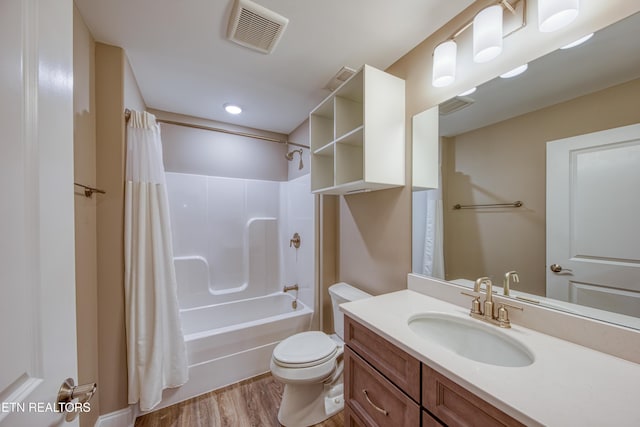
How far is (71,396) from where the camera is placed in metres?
0.52

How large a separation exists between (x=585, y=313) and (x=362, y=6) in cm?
161

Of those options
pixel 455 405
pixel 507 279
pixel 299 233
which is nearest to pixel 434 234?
pixel 507 279

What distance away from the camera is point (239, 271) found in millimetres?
2682

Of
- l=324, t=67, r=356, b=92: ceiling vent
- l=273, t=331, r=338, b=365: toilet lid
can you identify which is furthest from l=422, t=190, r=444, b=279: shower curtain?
l=324, t=67, r=356, b=92: ceiling vent

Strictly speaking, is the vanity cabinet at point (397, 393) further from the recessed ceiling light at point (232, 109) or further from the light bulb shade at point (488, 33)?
the recessed ceiling light at point (232, 109)

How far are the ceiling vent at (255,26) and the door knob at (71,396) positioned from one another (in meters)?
1.52

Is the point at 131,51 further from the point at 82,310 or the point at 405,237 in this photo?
the point at 405,237

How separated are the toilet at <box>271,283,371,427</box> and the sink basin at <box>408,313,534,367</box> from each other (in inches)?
26.5

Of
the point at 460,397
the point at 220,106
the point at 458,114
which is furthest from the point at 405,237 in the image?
the point at 220,106

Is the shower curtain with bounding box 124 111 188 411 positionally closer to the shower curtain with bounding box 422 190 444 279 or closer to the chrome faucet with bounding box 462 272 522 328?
the shower curtain with bounding box 422 190 444 279

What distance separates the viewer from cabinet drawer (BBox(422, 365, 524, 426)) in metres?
0.60

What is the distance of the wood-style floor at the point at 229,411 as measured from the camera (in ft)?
5.00

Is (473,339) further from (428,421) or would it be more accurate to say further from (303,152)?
(303,152)

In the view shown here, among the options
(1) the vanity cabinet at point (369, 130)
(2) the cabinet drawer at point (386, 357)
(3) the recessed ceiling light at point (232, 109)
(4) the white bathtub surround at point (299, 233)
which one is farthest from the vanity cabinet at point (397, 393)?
(3) the recessed ceiling light at point (232, 109)
